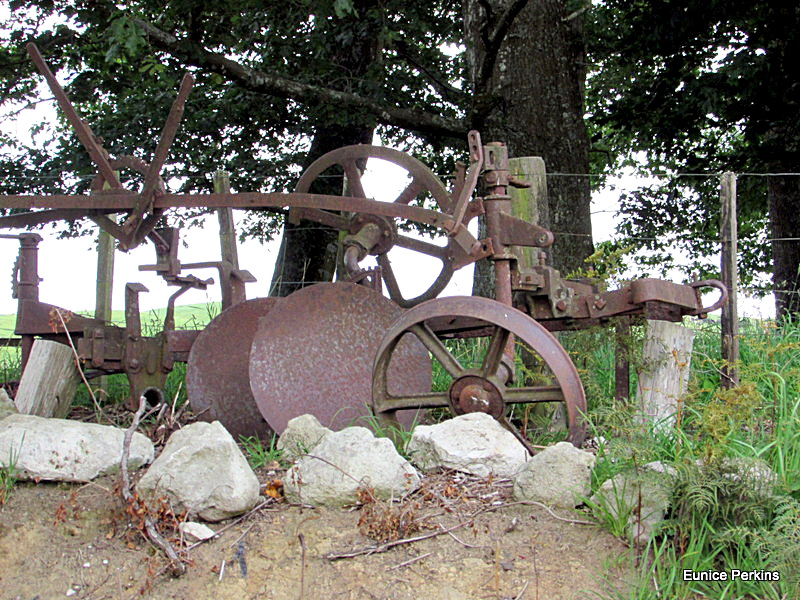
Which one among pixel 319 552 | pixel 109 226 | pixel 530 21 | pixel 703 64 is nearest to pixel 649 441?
pixel 319 552

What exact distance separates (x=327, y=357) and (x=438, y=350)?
88 cm

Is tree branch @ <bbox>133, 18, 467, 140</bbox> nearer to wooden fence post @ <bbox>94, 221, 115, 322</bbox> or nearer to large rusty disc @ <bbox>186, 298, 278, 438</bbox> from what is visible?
wooden fence post @ <bbox>94, 221, 115, 322</bbox>

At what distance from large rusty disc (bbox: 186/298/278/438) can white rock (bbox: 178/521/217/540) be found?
67.3 inches

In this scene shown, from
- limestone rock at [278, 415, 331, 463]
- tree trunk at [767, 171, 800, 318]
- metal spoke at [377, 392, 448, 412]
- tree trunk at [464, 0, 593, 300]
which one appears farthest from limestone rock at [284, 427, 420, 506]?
tree trunk at [767, 171, 800, 318]

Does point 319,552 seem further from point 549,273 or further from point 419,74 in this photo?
point 419,74

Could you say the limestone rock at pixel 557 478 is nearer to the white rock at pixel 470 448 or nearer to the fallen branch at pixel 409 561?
the white rock at pixel 470 448

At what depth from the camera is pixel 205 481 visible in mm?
3344

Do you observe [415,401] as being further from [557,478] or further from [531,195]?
[531,195]

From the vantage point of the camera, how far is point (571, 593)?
285cm

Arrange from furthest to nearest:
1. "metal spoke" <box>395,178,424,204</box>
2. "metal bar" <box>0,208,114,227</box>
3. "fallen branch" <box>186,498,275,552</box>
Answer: "metal bar" <box>0,208,114,227</box> → "metal spoke" <box>395,178,424,204</box> → "fallen branch" <box>186,498,275,552</box>

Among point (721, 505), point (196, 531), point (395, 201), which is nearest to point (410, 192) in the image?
point (395, 201)

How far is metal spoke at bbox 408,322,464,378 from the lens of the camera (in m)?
4.15

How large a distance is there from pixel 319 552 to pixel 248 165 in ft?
23.1

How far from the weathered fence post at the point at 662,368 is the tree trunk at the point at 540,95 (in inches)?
115
